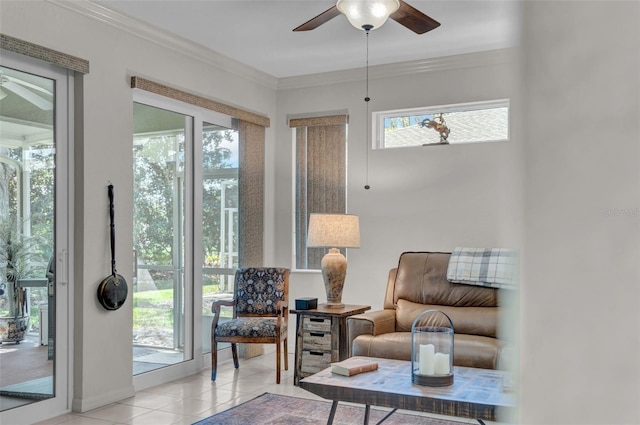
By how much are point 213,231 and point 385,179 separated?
163 centimetres

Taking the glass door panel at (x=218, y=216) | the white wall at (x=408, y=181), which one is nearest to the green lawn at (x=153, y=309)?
the glass door panel at (x=218, y=216)

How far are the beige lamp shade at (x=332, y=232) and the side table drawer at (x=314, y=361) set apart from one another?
806mm

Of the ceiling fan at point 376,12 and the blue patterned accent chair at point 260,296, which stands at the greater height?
the ceiling fan at point 376,12

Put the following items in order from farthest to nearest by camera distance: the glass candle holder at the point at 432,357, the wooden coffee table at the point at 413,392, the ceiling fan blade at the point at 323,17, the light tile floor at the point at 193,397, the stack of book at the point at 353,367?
the light tile floor at the point at 193,397 → the ceiling fan blade at the point at 323,17 → the stack of book at the point at 353,367 → the glass candle holder at the point at 432,357 → the wooden coffee table at the point at 413,392

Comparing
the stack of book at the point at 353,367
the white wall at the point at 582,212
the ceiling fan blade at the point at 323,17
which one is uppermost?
the ceiling fan blade at the point at 323,17

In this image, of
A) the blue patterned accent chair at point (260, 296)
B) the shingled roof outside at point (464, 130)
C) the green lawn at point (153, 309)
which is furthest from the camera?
the shingled roof outside at point (464, 130)

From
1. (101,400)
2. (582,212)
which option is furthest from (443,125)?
(582,212)

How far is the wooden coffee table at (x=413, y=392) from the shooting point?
2.27 m

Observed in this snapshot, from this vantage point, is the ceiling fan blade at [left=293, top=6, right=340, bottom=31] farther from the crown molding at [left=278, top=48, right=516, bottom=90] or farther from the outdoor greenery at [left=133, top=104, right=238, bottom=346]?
the crown molding at [left=278, top=48, right=516, bottom=90]

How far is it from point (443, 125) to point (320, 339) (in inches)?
85.5

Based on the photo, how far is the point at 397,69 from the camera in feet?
16.4

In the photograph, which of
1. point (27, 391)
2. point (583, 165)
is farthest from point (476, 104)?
point (583, 165)

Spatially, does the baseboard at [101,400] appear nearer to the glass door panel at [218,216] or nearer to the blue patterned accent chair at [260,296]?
the blue patterned accent chair at [260,296]

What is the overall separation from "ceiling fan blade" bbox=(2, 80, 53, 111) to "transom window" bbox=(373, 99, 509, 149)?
280 cm
